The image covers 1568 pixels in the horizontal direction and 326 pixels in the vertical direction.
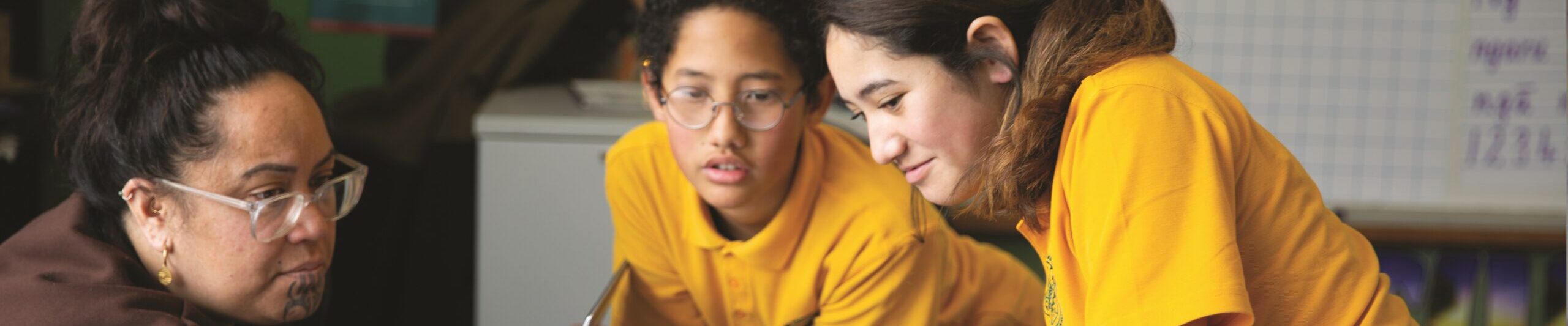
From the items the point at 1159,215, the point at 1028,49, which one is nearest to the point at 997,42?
the point at 1028,49

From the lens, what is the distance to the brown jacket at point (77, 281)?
102cm

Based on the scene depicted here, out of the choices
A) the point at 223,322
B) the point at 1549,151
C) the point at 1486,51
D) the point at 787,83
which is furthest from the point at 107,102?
the point at 1549,151

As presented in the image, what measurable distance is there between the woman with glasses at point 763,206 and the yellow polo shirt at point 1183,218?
1.20ft

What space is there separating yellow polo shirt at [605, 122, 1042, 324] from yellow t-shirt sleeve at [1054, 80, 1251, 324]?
1.55 ft

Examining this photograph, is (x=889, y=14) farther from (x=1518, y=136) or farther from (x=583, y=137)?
(x=1518, y=136)

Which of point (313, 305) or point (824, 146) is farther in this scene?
point (824, 146)

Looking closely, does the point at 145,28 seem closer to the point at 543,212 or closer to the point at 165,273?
the point at 165,273

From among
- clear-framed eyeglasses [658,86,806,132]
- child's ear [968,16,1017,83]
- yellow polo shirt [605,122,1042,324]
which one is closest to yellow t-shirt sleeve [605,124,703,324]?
yellow polo shirt [605,122,1042,324]

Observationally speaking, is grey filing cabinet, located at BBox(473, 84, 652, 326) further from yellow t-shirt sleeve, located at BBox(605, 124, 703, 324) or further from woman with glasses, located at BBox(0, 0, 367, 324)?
woman with glasses, located at BBox(0, 0, 367, 324)

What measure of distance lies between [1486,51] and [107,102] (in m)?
2.10

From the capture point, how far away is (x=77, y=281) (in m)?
1.07

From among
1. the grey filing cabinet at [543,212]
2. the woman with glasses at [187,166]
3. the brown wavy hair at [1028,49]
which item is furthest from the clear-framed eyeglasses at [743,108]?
the grey filing cabinet at [543,212]

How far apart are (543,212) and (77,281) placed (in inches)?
40.5

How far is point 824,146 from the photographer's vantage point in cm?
145
